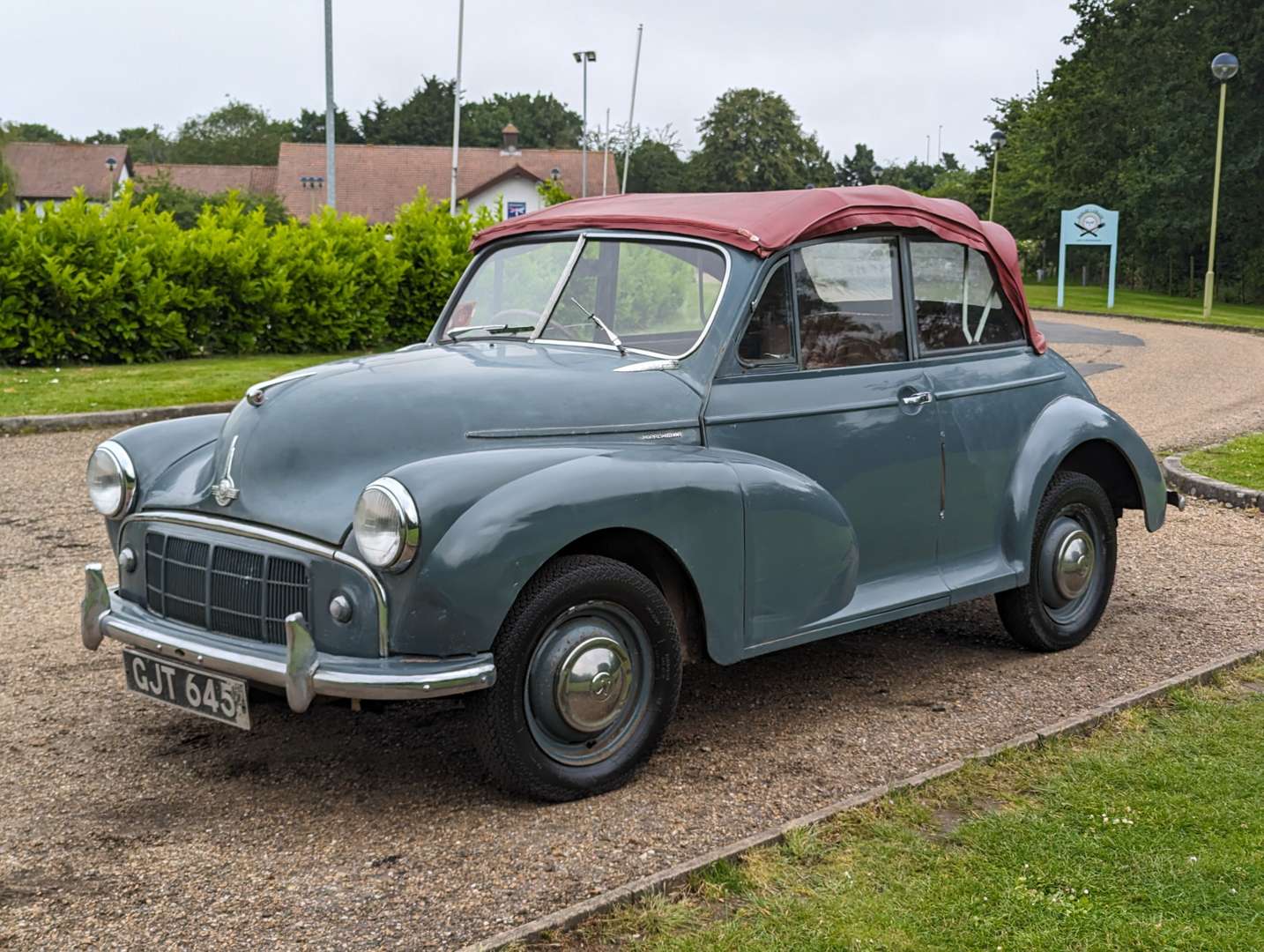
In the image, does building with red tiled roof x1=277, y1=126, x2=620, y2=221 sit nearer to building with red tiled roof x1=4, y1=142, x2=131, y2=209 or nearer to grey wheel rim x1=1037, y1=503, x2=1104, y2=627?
building with red tiled roof x1=4, y1=142, x2=131, y2=209

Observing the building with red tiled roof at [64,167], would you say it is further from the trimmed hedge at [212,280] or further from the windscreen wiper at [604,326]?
the windscreen wiper at [604,326]

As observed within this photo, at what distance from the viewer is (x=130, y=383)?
1327 centimetres

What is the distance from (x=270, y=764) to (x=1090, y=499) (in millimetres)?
3556

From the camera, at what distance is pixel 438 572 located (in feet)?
12.0

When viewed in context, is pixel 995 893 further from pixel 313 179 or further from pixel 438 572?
pixel 313 179

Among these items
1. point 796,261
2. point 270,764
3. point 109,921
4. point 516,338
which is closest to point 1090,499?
point 796,261

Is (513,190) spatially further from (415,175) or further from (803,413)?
(803,413)

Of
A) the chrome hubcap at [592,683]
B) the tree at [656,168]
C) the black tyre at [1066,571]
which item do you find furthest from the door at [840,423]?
the tree at [656,168]

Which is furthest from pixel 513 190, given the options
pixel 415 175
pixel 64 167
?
pixel 64 167

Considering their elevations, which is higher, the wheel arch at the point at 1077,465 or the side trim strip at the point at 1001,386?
the side trim strip at the point at 1001,386

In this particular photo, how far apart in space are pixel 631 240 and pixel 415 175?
6912cm

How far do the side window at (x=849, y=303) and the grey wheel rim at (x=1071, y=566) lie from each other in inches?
44.6

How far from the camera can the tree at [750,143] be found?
9031 cm

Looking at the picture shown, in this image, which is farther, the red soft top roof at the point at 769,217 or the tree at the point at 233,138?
the tree at the point at 233,138
